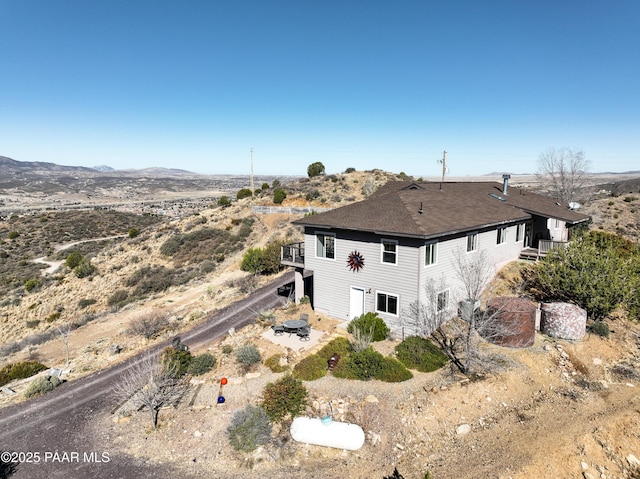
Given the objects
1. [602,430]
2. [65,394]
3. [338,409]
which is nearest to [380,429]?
[338,409]

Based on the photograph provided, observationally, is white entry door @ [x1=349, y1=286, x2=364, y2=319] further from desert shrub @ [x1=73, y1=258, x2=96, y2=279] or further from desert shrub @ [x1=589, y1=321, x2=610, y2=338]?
desert shrub @ [x1=73, y1=258, x2=96, y2=279]

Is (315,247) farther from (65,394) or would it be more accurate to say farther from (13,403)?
(13,403)

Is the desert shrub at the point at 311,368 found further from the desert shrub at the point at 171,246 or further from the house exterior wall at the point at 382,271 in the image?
the desert shrub at the point at 171,246

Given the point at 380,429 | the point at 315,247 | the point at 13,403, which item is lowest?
the point at 13,403

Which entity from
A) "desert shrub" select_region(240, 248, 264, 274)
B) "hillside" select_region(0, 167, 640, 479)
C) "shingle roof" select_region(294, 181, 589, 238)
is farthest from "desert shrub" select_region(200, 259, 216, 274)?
"shingle roof" select_region(294, 181, 589, 238)

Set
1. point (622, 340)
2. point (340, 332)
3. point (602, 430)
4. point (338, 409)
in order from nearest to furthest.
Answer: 1. point (602, 430)
2. point (338, 409)
3. point (622, 340)
4. point (340, 332)

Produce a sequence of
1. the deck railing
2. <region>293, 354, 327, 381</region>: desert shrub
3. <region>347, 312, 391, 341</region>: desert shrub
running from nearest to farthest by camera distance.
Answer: <region>293, 354, 327, 381</region>: desert shrub
<region>347, 312, 391, 341</region>: desert shrub
the deck railing
